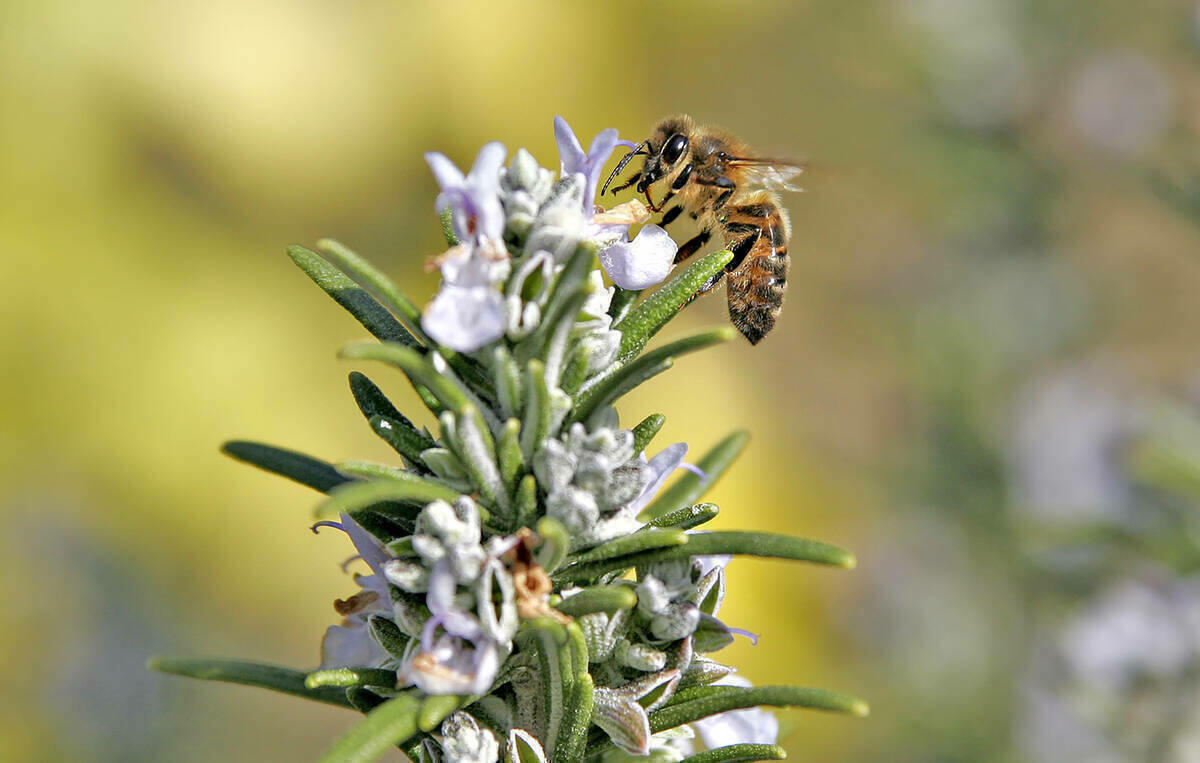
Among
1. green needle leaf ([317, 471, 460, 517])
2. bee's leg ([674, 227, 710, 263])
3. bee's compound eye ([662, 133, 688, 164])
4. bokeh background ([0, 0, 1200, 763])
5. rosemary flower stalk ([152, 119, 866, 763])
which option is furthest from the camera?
bokeh background ([0, 0, 1200, 763])

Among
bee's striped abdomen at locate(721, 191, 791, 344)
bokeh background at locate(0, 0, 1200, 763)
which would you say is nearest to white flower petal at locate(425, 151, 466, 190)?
bee's striped abdomen at locate(721, 191, 791, 344)

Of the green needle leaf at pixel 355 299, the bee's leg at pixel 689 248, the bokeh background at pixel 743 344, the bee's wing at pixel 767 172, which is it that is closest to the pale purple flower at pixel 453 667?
the green needle leaf at pixel 355 299

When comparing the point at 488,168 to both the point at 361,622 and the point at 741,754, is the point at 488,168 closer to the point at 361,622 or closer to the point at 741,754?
the point at 361,622

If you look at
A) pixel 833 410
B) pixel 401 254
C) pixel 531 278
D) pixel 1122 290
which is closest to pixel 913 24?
pixel 1122 290

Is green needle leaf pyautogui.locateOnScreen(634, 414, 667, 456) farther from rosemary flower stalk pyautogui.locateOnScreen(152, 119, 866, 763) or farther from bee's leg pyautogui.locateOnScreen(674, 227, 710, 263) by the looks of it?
bee's leg pyautogui.locateOnScreen(674, 227, 710, 263)

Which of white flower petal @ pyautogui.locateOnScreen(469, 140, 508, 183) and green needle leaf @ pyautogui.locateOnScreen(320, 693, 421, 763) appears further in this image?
white flower petal @ pyautogui.locateOnScreen(469, 140, 508, 183)

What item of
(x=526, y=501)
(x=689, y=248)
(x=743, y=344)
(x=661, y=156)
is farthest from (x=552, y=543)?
(x=743, y=344)

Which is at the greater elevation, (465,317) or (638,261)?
(638,261)
